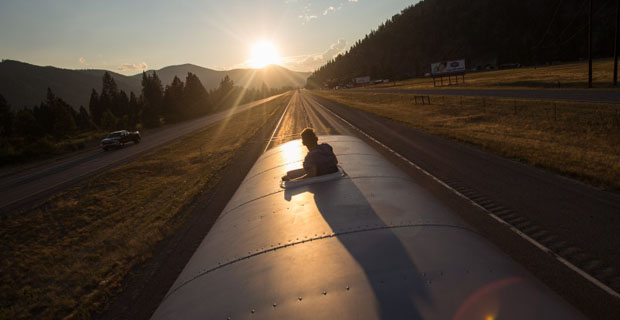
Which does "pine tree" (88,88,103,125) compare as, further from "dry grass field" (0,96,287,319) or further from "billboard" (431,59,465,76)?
"dry grass field" (0,96,287,319)

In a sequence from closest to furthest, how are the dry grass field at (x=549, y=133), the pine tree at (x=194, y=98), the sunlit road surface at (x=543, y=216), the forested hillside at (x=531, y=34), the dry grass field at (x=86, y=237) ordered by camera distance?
the sunlit road surface at (x=543, y=216), the dry grass field at (x=86, y=237), the dry grass field at (x=549, y=133), the pine tree at (x=194, y=98), the forested hillside at (x=531, y=34)

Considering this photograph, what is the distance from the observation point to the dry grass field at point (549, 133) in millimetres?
12984

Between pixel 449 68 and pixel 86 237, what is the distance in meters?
81.9

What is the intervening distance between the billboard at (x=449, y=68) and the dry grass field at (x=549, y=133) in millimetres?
47859

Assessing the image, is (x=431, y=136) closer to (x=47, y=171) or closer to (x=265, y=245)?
(x=265, y=245)

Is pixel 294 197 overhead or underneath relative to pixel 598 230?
overhead

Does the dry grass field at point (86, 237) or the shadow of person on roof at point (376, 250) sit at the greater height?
the shadow of person on roof at point (376, 250)

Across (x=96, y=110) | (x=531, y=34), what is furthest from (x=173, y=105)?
(x=531, y=34)

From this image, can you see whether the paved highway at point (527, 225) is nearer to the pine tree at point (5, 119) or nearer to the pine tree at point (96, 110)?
the pine tree at point (5, 119)

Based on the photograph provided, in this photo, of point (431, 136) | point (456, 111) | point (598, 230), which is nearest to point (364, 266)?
point (598, 230)

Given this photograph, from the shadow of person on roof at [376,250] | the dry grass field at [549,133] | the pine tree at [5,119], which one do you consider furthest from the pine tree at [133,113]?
the shadow of person on roof at [376,250]

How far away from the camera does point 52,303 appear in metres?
7.40

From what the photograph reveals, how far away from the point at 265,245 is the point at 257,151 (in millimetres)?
21201

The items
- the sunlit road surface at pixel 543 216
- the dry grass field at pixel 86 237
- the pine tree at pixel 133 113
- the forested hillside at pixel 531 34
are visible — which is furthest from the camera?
the forested hillside at pixel 531 34
